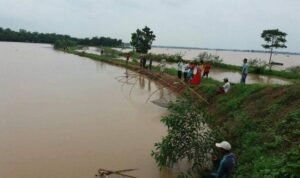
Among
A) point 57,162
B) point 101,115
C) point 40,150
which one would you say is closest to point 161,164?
point 57,162

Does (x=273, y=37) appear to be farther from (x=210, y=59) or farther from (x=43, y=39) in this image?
(x=43, y=39)

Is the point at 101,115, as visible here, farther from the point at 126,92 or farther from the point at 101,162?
the point at 126,92

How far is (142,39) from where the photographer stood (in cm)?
4697

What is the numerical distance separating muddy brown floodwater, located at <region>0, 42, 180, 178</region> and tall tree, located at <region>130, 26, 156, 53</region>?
28.3m

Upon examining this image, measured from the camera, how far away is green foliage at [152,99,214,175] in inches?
275

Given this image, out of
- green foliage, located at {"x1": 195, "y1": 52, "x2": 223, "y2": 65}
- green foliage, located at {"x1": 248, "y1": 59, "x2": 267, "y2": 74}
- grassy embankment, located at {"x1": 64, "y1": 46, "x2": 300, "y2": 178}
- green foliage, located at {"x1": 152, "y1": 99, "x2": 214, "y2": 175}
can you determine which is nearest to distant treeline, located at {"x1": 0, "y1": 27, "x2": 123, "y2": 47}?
green foliage, located at {"x1": 195, "y1": 52, "x2": 223, "y2": 65}

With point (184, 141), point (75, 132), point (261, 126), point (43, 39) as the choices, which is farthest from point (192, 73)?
point (43, 39)

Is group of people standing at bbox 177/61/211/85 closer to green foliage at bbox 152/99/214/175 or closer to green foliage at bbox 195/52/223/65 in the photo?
green foliage at bbox 152/99/214/175

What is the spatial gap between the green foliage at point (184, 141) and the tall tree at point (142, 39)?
39894 millimetres

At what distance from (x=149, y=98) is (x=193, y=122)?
974cm

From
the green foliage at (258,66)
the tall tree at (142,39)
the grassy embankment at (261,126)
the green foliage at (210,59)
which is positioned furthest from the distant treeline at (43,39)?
the grassy embankment at (261,126)

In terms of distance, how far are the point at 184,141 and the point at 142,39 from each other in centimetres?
4063

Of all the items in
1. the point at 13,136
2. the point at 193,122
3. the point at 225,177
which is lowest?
the point at 13,136

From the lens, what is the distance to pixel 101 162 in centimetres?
812
